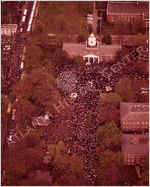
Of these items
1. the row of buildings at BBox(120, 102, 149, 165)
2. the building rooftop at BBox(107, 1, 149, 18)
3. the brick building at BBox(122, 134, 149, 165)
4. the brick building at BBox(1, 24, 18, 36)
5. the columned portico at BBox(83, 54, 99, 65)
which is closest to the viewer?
the brick building at BBox(122, 134, 149, 165)

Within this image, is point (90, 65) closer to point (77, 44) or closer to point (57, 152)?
point (77, 44)

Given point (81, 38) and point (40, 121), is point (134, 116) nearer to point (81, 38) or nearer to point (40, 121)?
point (40, 121)

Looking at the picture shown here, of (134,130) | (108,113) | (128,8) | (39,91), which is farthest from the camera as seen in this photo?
(128,8)

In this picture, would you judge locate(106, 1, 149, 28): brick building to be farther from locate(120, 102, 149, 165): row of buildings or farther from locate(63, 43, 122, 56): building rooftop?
locate(120, 102, 149, 165): row of buildings

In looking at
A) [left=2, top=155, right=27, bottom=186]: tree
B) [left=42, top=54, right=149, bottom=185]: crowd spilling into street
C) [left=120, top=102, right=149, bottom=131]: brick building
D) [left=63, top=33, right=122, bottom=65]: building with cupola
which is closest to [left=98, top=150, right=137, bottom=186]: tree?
[left=42, top=54, right=149, bottom=185]: crowd spilling into street

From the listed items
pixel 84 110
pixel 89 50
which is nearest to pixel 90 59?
pixel 89 50

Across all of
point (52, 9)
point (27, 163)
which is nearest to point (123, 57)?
point (52, 9)
